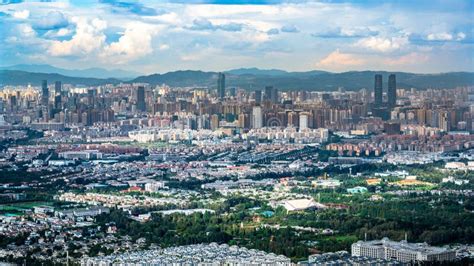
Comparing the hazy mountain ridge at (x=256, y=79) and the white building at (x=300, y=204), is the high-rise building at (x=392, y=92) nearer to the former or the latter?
the hazy mountain ridge at (x=256, y=79)

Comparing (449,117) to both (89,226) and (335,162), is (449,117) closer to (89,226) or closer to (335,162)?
(335,162)

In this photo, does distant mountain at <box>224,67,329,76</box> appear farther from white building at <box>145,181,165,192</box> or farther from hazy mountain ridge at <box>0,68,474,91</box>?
white building at <box>145,181,165,192</box>

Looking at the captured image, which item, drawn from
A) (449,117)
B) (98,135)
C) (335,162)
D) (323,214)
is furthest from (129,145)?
(323,214)

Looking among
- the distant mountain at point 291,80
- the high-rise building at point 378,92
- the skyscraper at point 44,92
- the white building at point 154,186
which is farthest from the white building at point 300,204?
the skyscraper at point 44,92

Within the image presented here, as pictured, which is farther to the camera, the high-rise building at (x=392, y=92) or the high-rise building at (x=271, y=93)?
the high-rise building at (x=271, y=93)

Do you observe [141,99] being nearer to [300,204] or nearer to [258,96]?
[258,96]

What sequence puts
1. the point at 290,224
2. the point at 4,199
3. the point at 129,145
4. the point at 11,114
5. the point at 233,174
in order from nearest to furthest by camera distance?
1. the point at 290,224
2. the point at 4,199
3. the point at 233,174
4. the point at 129,145
5. the point at 11,114

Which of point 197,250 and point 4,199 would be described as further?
point 4,199
